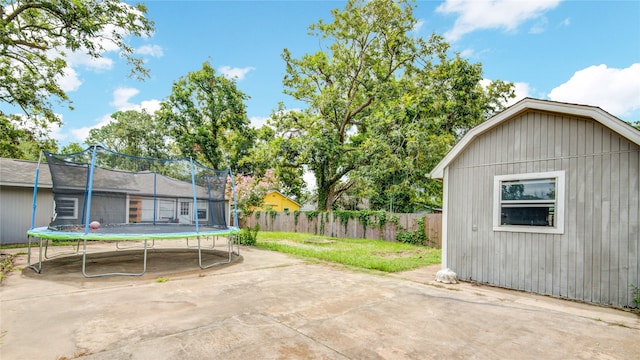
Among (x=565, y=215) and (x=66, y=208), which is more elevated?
(x=565, y=215)

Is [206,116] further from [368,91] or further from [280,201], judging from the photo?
[368,91]

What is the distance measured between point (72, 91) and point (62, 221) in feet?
30.3

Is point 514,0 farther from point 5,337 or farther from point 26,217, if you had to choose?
A: point 26,217

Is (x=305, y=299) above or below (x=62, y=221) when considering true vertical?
below

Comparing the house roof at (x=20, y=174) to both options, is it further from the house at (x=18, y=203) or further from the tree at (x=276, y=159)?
the tree at (x=276, y=159)

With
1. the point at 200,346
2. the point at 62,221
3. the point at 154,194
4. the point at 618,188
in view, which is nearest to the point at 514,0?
the point at 618,188

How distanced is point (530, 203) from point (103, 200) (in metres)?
8.60

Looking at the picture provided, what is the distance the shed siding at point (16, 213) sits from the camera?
10.3 metres

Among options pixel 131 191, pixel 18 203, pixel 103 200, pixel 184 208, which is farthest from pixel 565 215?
pixel 18 203

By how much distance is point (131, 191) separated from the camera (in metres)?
7.95

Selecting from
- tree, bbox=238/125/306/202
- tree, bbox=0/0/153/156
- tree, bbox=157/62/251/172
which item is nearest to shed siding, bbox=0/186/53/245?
tree, bbox=0/0/153/156

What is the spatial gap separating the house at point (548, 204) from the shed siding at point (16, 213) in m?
13.6

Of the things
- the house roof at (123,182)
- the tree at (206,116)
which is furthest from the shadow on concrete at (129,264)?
the tree at (206,116)

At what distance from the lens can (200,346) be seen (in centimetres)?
273
